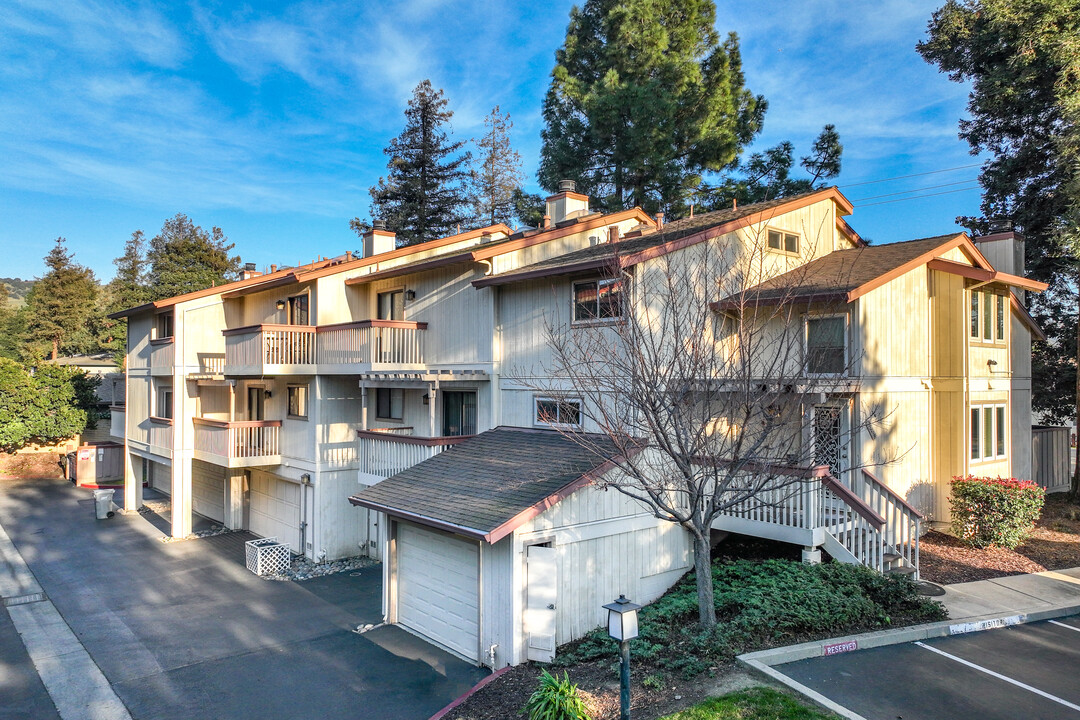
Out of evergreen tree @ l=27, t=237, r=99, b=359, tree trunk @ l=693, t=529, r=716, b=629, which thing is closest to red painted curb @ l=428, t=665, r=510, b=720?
tree trunk @ l=693, t=529, r=716, b=629

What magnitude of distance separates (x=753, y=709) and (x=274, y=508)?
16.7 meters

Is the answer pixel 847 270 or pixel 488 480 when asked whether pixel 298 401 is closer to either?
pixel 488 480

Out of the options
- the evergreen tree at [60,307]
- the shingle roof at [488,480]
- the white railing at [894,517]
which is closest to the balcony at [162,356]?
the shingle roof at [488,480]

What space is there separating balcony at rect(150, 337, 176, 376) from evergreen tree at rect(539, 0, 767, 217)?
17796 millimetres

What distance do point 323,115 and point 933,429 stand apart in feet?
94.5

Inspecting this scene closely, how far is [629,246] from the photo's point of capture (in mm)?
14227

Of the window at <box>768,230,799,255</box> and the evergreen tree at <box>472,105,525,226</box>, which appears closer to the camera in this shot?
the window at <box>768,230,799,255</box>

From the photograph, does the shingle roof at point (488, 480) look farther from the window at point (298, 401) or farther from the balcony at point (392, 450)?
the window at point (298, 401)

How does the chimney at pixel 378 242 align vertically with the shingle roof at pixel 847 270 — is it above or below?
above

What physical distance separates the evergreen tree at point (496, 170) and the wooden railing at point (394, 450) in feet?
89.2

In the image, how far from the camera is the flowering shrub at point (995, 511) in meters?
12.9

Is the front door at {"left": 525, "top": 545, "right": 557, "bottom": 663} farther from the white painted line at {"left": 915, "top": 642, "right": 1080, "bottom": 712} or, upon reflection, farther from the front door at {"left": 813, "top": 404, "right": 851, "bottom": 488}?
the front door at {"left": 813, "top": 404, "right": 851, "bottom": 488}

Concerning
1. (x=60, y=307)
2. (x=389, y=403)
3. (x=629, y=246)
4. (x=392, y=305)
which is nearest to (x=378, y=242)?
(x=392, y=305)

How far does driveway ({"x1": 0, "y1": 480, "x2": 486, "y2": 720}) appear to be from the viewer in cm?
923
